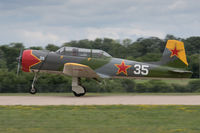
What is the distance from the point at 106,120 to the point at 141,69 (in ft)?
28.2

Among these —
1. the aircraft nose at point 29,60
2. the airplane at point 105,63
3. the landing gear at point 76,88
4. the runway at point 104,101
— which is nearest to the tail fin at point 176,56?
the airplane at point 105,63

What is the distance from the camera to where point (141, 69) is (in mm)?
16375

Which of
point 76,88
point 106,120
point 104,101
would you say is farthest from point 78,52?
point 106,120

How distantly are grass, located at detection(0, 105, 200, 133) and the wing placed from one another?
4.24m

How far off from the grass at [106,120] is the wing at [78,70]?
13.9ft

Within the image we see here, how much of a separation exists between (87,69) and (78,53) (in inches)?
76.5

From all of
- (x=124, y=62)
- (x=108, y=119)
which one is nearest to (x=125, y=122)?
(x=108, y=119)

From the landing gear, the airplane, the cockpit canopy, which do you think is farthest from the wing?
the cockpit canopy

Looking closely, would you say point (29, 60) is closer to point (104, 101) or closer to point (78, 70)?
point (78, 70)

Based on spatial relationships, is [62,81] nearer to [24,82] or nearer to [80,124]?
[24,82]

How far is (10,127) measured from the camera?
7258 mm

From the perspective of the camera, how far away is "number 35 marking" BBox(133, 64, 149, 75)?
16.4m

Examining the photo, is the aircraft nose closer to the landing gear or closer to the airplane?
the airplane

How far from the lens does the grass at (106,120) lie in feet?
22.9
